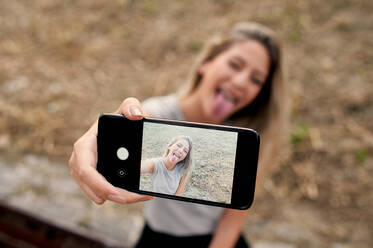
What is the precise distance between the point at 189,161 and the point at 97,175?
185 millimetres

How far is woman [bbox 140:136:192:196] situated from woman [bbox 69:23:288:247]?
0.72 m

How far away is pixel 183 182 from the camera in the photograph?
2.15 feet

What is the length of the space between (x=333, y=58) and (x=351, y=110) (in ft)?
2.36

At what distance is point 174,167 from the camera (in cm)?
65

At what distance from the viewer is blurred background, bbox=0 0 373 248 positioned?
2.18 m

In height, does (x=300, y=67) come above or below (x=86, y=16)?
below

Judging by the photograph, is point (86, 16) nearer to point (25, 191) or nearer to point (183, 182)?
point (25, 191)

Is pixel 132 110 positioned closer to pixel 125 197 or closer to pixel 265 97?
pixel 125 197

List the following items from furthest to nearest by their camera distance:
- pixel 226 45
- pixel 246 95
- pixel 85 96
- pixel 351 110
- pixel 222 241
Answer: pixel 85 96, pixel 351 110, pixel 226 45, pixel 222 241, pixel 246 95

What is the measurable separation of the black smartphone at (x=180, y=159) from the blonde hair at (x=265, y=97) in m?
0.83

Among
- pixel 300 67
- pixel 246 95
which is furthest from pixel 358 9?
pixel 246 95

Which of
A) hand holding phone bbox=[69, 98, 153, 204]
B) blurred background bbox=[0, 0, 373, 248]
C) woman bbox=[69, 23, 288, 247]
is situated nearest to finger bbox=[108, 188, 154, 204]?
hand holding phone bbox=[69, 98, 153, 204]

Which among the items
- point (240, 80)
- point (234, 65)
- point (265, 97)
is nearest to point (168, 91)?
point (265, 97)

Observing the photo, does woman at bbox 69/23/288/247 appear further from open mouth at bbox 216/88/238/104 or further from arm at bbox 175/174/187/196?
arm at bbox 175/174/187/196
